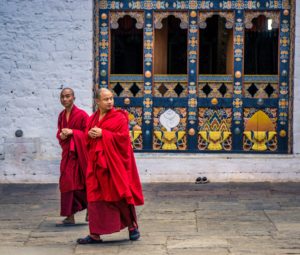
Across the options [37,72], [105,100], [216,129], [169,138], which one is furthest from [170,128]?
[105,100]

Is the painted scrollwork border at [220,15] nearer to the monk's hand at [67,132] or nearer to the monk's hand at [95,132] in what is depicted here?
the monk's hand at [67,132]

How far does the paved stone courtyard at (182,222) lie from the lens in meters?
6.48

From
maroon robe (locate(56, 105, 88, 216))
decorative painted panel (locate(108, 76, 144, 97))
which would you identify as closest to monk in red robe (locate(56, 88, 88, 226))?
maroon robe (locate(56, 105, 88, 216))

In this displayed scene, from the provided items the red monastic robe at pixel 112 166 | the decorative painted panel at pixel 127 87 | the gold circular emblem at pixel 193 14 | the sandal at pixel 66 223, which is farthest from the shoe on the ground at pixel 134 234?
the gold circular emblem at pixel 193 14

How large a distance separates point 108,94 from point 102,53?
13.5ft

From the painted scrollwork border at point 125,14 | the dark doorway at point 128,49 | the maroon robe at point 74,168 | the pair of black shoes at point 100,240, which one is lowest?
the pair of black shoes at point 100,240

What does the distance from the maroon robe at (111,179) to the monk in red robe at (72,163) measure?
2.80 feet

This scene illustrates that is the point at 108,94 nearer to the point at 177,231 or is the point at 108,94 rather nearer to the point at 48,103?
the point at 177,231

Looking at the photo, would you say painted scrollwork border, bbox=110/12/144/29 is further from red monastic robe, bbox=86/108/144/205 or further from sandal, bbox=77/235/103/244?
sandal, bbox=77/235/103/244

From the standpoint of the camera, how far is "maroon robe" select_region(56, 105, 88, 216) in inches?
300

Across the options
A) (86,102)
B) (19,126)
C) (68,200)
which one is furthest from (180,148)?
(68,200)

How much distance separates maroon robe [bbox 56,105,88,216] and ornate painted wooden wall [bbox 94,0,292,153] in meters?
3.08

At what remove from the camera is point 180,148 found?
1078 cm

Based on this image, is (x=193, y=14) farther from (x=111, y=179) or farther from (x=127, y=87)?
(x=111, y=179)
